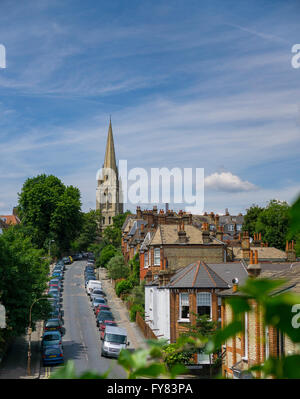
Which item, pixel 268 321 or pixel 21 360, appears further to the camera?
pixel 21 360

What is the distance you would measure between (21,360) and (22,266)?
6.69 metres

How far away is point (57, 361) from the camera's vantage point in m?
34.5

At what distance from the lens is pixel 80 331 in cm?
4738

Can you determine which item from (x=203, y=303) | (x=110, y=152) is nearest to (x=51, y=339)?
(x=203, y=303)

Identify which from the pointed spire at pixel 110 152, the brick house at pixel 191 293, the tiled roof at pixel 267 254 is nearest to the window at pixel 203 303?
the brick house at pixel 191 293

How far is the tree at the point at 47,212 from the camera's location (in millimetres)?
97312

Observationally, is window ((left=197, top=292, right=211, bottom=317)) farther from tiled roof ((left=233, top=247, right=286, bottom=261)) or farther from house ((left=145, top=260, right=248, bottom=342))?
tiled roof ((left=233, top=247, right=286, bottom=261))

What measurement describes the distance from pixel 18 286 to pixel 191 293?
1244 centimetres

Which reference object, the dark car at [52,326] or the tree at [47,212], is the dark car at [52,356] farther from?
the tree at [47,212]

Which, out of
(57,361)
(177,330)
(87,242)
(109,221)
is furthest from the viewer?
(109,221)

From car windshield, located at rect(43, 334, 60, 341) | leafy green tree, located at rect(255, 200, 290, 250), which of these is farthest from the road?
leafy green tree, located at rect(255, 200, 290, 250)

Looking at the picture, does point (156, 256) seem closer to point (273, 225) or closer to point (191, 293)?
point (191, 293)
